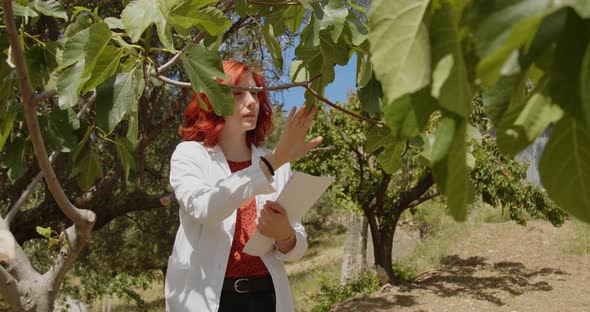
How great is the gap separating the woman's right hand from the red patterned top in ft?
1.02

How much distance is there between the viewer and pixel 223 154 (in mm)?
1641

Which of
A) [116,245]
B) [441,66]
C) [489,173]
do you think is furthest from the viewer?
[116,245]

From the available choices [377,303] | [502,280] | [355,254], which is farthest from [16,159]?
[355,254]

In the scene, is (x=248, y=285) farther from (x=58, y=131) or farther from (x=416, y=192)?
(x=416, y=192)

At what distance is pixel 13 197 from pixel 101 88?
15.2ft

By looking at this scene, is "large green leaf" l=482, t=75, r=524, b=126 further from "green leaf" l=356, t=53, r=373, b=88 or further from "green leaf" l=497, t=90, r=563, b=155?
"green leaf" l=356, t=53, r=373, b=88

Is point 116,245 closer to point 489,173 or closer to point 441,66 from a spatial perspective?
point 489,173

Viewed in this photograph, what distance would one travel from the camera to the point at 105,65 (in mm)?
920

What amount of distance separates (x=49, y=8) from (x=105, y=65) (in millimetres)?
686

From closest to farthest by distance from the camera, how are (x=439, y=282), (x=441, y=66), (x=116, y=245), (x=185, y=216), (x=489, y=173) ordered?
(x=441, y=66) → (x=185, y=216) → (x=489, y=173) → (x=439, y=282) → (x=116, y=245)

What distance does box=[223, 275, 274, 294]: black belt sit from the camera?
148cm

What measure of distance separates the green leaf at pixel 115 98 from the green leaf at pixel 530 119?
0.76 meters

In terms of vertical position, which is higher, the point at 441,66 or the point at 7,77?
the point at 7,77

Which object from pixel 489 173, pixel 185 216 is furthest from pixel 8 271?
pixel 489 173
